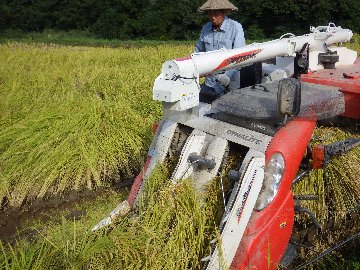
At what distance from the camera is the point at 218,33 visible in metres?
4.31

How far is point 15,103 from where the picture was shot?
5.78 metres

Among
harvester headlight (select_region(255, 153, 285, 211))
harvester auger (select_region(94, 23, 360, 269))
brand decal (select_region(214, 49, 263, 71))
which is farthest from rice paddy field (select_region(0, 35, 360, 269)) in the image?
brand decal (select_region(214, 49, 263, 71))

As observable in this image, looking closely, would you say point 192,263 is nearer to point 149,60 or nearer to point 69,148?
point 69,148

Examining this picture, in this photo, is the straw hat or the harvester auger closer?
the harvester auger

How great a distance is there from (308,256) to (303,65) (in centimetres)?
171

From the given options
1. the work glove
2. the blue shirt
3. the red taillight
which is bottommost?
the red taillight

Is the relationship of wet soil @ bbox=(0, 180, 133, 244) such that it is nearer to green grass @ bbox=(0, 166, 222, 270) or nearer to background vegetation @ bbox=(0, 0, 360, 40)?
green grass @ bbox=(0, 166, 222, 270)

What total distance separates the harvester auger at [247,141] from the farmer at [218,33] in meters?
0.96

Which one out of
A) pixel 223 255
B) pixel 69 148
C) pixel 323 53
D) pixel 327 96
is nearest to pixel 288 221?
pixel 223 255

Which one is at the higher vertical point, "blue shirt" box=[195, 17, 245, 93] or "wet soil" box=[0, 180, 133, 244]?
"blue shirt" box=[195, 17, 245, 93]

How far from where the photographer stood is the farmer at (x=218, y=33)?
4.10 m

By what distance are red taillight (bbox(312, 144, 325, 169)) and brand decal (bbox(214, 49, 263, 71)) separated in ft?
2.77

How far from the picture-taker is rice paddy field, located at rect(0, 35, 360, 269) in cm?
237

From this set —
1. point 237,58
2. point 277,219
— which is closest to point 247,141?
point 277,219
